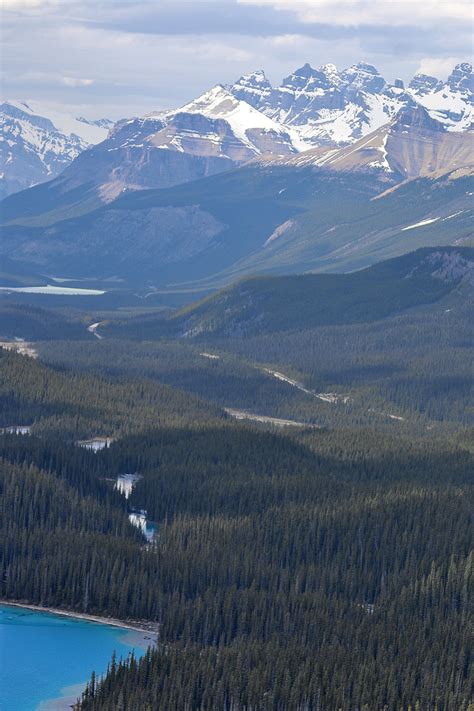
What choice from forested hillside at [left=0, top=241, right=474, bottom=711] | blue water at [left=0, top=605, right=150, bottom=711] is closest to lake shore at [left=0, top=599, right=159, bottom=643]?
blue water at [left=0, top=605, right=150, bottom=711]

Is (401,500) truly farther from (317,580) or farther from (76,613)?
(76,613)

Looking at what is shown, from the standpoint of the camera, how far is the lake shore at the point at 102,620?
439ft

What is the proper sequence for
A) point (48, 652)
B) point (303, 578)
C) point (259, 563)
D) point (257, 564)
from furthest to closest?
point (259, 563), point (257, 564), point (303, 578), point (48, 652)

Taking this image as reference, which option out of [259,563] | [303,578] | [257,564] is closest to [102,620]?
[257,564]

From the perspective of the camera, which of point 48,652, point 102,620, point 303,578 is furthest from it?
point 303,578

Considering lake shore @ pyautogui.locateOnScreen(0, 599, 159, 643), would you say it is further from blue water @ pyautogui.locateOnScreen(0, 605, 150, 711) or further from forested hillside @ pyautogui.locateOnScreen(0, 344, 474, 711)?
forested hillside @ pyautogui.locateOnScreen(0, 344, 474, 711)

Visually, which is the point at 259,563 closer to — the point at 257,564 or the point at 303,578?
the point at 257,564

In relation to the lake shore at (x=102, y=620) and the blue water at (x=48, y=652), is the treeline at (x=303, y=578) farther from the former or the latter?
the blue water at (x=48, y=652)

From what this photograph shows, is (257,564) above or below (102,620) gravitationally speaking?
above

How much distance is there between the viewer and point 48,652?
131 meters

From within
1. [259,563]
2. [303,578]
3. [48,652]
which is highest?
[259,563]

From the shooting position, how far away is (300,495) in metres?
171

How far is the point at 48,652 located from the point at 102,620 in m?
6.63

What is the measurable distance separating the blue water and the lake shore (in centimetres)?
47
